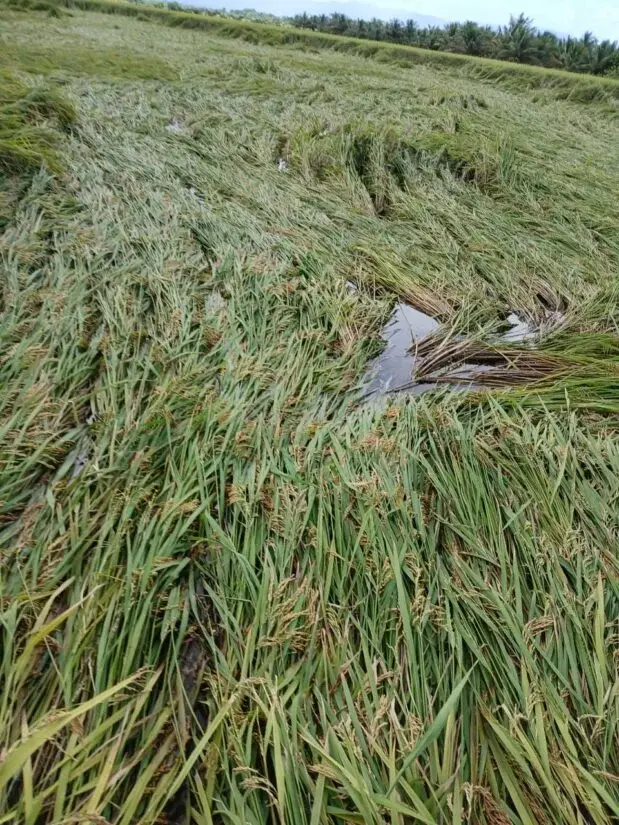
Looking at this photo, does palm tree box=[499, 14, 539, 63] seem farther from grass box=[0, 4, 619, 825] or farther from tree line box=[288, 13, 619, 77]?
grass box=[0, 4, 619, 825]

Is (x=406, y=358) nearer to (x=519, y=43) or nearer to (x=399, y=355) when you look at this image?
(x=399, y=355)

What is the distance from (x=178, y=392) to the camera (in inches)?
77.6

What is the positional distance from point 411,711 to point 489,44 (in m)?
18.7

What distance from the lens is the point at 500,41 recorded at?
1425 centimetres

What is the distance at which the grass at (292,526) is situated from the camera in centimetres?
102

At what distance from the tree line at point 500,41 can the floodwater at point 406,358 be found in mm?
13599

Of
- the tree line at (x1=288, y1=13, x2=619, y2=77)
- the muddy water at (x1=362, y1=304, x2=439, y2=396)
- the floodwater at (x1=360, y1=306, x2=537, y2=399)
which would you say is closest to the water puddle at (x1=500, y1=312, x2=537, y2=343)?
the floodwater at (x1=360, y1=306, x2=537, y2=399)

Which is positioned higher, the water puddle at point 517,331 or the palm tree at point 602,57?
the palm tree at point 602,57

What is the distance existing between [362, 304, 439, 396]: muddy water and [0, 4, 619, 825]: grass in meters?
0.10

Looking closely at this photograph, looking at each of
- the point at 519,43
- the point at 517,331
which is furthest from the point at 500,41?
the point at 517,331

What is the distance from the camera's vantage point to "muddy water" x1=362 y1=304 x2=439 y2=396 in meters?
2.36

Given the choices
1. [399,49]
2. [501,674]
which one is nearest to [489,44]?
[399,49]

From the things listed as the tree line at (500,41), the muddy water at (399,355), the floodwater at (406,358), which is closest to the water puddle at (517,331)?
→ the floodwater at (406,358)

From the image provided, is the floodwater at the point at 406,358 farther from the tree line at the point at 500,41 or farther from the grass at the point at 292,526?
the tree line at the point at 500,41
